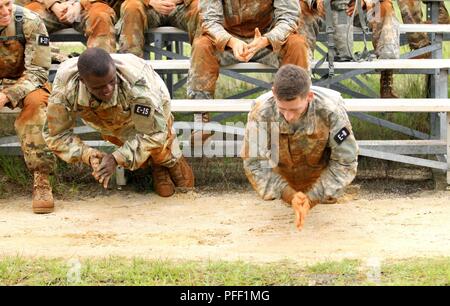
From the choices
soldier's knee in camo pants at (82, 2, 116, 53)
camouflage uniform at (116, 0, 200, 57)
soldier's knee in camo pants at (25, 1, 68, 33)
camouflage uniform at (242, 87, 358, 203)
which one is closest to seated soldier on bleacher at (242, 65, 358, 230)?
camouflage uniform at (242, 87, 358, 203)

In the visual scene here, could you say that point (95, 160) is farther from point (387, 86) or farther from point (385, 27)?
point (387, 86)

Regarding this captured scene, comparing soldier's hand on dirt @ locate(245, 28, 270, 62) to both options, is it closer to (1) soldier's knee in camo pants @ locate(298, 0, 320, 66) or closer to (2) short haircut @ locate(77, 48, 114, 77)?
(1) soldier's knee in camo pants @ locate(298, 0, 320, 66)

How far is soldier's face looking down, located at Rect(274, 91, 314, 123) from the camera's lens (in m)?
5.80

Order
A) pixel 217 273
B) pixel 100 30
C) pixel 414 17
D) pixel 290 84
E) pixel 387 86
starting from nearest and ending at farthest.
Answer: pixel 217 273, pixel 290 84, pixel 100 30, pixel 387 86, pixel 414 17

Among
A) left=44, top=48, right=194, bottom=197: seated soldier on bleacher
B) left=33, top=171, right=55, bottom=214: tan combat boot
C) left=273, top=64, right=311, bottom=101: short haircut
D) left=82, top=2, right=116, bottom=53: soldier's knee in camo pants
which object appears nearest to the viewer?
left=273, top=64, right=311, bottom=101: short haircut

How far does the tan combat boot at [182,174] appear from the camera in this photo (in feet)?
24.8

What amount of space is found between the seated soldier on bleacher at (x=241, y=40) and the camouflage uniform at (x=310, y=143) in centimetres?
145

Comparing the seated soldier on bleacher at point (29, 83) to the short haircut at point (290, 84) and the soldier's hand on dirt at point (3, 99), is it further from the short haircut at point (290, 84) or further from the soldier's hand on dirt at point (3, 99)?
the short haircut at point (290, 84)

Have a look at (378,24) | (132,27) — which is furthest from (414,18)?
(132,27)

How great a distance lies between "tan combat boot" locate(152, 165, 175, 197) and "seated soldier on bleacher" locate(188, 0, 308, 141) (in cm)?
48

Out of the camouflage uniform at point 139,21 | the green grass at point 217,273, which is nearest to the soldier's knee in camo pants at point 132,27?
the camouflage uniform at point 139,21

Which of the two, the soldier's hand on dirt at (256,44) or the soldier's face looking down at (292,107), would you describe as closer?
the soldier's face looking down at (292,107)

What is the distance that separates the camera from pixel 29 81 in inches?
289

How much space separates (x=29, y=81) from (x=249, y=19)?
5.98 ft
